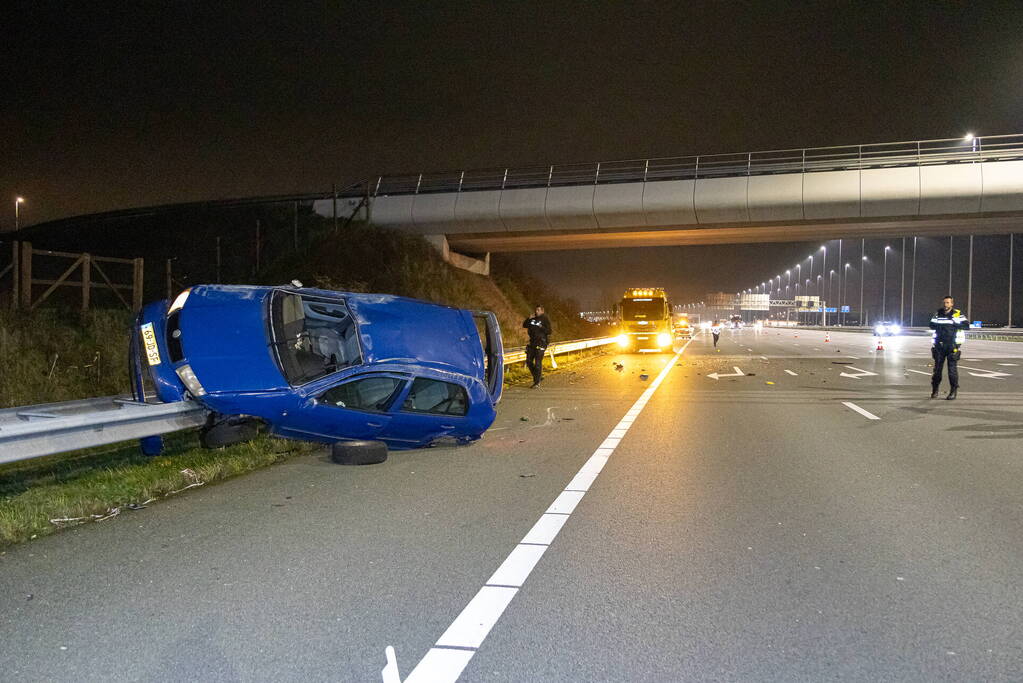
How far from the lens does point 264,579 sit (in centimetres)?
464

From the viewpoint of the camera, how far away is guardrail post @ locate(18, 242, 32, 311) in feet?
47.4

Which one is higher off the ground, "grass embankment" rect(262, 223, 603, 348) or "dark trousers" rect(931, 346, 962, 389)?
"grass embankment" rect(262, 223, 603, 348)

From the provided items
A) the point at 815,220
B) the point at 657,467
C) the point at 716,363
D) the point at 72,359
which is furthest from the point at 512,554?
the point at 815,220

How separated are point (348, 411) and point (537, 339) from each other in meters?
11.1

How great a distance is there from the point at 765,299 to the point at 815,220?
100426 mm

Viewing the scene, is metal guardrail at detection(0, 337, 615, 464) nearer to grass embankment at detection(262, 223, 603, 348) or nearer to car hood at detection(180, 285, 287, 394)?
car hood at detection(180, 285, 287, 394)

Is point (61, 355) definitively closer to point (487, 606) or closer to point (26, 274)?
point (26, 274)

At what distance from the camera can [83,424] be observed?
621cm

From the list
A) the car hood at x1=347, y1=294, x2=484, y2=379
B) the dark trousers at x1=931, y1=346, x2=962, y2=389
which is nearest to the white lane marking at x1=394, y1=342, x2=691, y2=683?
the car hood at x1=347, y1=294, x2=484, y2=379

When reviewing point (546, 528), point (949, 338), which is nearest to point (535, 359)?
point (949, 338)

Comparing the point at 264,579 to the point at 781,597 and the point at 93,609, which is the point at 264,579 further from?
the point at 781,597

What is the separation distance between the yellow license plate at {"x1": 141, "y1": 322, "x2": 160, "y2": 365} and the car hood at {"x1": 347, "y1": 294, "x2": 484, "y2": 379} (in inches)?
76.0

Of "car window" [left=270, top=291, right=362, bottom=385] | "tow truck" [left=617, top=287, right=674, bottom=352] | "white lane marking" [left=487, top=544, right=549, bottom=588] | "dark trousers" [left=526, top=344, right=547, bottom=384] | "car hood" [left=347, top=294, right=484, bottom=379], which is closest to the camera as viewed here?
"white lane marking" [left=487, top=544, right=549, bottom=588]

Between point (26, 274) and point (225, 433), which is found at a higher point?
point (26, 274)
